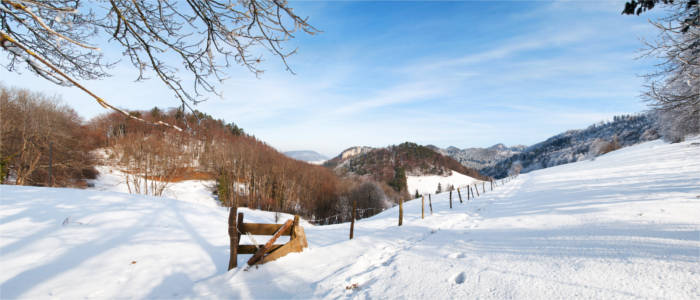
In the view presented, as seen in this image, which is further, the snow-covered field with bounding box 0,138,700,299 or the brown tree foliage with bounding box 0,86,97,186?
the brown tree foliage with bounding box 0,86,97,186

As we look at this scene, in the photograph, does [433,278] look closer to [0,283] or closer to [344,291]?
[344,291]

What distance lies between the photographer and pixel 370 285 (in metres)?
3.85

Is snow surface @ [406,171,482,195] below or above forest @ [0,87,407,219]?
below

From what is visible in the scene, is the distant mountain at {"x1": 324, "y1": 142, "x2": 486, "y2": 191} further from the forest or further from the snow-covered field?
the snow-covered field

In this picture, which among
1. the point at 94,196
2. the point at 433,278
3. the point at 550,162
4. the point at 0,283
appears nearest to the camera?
the point at 433,278

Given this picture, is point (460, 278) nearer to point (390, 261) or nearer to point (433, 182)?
point (390, 261)

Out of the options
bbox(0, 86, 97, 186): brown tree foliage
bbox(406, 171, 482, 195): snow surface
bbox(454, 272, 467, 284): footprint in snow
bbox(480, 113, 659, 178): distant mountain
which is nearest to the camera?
bbox(454, 272, 467, 284): footprint in snow

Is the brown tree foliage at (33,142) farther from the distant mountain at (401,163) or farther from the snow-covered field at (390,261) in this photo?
the distant mountain at (401,163)

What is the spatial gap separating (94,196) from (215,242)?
22.7 ft

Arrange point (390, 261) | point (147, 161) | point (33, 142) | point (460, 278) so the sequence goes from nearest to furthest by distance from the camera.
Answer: point (460, 278) → point (390, 261) → point (33, 142) → point (147, 161)

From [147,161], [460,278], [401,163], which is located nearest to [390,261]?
[460,278]

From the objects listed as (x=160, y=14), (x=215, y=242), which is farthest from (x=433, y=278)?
(x=215, y=242)

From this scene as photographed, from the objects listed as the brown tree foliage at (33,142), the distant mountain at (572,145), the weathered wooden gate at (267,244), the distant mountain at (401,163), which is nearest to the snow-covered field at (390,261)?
the weathered wooden gate at (267,244)

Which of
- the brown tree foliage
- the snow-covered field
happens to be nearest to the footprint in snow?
the snow-covered field
